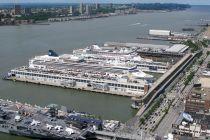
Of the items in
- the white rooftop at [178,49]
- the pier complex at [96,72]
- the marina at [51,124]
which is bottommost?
the marina at [51,124]

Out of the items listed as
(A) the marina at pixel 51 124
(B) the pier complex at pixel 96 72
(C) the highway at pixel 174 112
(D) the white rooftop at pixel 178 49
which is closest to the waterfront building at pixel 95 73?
(B) the pier complex at pixel 96 72

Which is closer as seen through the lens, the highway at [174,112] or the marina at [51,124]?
the marina at [51,124]

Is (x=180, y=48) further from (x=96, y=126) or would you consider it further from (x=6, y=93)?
(x=96, y=126)

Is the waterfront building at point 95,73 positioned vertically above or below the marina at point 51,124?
above

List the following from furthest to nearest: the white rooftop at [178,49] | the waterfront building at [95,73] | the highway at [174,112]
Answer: the white rooftop at [178,49] → the waterfront building at [95,73] → the highway at [174,112]

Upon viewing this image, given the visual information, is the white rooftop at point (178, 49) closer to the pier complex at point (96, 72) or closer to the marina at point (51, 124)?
the pier complex at point (96, 72)

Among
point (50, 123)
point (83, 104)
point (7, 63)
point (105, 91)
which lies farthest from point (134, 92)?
point (7, 63)

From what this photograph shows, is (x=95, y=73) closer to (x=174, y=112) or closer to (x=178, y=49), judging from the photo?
(x=174, y=112)

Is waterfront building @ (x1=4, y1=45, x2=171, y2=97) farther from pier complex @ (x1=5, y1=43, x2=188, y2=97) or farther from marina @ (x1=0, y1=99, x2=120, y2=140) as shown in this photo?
marina @ (x1=0, y1=99, x2=120, y2=140)

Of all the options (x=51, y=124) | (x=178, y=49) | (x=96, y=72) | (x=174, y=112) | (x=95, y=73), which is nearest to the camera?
(x=51, y=124)

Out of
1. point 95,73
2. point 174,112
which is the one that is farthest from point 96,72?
point 174,112

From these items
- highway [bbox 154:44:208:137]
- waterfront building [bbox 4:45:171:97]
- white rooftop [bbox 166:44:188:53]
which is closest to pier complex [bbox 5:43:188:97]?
waterfront building [bbox 4:45:171:97]
